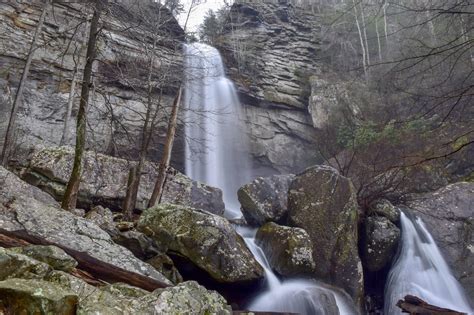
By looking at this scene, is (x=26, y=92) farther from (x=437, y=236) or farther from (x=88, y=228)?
(x=437, y=236)

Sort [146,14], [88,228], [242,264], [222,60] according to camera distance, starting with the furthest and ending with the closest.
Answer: [222,60] < [146,14] < [242,264] < [88,228]

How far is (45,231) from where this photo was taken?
452 cm

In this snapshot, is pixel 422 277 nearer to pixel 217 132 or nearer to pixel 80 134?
pixel 80 134

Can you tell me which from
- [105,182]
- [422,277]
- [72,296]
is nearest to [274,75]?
[105,182]

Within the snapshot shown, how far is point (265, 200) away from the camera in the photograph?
999 cm

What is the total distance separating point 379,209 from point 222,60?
13.2 metres

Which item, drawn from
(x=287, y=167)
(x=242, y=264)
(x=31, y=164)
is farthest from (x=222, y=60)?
(x=242, y=264)

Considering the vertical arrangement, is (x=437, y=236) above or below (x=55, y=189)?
below

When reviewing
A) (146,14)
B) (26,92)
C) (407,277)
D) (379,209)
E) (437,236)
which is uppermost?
(146,14)

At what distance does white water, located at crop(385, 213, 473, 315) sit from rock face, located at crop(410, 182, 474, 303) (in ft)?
0.76

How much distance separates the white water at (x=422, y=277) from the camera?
8.83 metres

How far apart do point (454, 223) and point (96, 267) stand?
9857 mm

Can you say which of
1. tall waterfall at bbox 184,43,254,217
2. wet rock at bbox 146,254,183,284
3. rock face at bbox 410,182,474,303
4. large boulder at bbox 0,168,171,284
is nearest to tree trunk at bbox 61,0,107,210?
large boulder at bbox 0,168,171,284

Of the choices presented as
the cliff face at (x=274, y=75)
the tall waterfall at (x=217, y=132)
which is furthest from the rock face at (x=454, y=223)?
the tall waterfall at (x=217, y=132)
